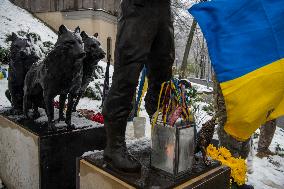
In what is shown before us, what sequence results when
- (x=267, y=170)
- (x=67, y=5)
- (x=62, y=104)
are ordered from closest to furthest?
(x=62, y=104) < (x=267, y=170) < (x=67, y=5)

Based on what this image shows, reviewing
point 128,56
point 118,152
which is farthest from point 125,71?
point 118,152

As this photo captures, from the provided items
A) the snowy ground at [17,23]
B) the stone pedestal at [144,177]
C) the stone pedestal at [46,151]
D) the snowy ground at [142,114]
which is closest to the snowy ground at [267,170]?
the snowy ground at [142,114]

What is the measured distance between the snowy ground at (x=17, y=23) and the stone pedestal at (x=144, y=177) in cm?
1093

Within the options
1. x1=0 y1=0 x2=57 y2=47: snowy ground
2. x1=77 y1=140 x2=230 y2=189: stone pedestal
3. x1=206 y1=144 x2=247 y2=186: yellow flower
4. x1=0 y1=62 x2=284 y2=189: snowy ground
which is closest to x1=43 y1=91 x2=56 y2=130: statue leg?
x1=77 y1=140 x2=230 y2=189: stone pedestal

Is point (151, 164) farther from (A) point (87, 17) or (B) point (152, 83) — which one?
(A) point (87, 17)

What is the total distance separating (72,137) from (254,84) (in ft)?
6.82

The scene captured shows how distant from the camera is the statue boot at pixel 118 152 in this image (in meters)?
2.21

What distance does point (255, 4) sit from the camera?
11.4ft

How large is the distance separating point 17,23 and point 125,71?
1418 centimetres

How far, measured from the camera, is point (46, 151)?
3.16 metres

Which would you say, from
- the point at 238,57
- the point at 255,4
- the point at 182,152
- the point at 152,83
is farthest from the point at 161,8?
the point at 255,4

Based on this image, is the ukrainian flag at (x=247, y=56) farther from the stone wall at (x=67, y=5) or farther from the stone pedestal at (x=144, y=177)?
the stone wall at (x=67, y=5)

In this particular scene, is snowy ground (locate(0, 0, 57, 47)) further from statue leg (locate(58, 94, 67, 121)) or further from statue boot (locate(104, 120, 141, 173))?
statue boot (locate(104, 120, 141, 173))

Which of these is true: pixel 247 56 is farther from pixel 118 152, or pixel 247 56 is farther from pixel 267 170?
pixel 267 170
